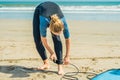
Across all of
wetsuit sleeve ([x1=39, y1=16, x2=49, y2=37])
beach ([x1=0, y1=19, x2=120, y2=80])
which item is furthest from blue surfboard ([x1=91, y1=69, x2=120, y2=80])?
wetsuit sleeve ([x1=39, y1=16, x2=49, y2=37])

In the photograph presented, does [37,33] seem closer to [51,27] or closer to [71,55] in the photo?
[51,27]

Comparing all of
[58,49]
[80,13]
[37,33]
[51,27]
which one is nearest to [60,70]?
[58,49]

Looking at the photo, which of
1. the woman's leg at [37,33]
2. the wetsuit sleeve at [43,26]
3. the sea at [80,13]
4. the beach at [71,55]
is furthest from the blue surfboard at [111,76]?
the sea at [80,13]

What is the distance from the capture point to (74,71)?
6.29 metres

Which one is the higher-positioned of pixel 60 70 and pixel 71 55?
pixel 60 70

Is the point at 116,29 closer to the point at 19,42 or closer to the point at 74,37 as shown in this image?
the point at 74,37

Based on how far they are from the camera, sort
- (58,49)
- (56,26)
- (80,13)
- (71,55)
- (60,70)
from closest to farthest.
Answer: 1. (56,26)
2. (58,49)
3. (60,70)
4. (71,55)
5. (80,13)

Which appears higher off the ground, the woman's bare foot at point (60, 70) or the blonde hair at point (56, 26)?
the blonde hair at point (56, 26)

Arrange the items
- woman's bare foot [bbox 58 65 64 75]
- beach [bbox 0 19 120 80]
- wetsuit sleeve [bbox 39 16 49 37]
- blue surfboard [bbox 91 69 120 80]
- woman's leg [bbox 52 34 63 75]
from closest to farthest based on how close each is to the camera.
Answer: blue surfboard [bbox 91 69 120 80] < wetsuit sleeve [bbox 39 16 49 37] < woman's leg [bbox 52 34 63 75] < woman's bare foot [bbox 58 65 64 75] < beach [bbox 0 19 120 80]

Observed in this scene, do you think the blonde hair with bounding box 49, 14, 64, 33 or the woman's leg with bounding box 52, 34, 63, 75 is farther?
the woman's leg with bounding box 52, 34, 63, 75

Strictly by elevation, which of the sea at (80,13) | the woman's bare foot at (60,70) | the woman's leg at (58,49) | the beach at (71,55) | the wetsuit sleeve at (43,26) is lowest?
the sea at (80,13)

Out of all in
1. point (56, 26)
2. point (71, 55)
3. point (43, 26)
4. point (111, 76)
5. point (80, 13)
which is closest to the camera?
point (111, 76)

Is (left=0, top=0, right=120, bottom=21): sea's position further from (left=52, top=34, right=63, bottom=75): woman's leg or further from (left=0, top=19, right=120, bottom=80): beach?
(left=52, top=34, right=63, bottom=75): woman's leg

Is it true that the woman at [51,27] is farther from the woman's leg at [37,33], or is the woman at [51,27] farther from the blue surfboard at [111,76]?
the blue surfboard at [111,76]
